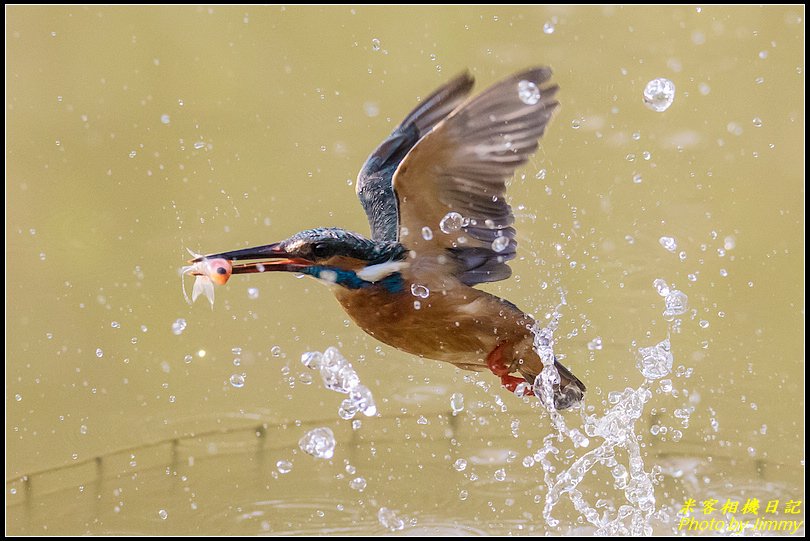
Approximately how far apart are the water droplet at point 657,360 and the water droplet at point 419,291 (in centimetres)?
104

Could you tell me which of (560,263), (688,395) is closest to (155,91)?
(560,263)

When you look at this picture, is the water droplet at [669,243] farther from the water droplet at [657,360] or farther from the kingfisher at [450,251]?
the kingfisher at [450,251]

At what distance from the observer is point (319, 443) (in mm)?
2830

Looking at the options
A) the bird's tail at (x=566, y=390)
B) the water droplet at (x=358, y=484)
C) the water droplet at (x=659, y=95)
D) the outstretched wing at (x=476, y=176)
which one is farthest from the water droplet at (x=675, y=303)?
the water droplet at (x=358, y=484)

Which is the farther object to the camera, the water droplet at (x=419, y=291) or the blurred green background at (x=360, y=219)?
the blurred green background at (x=360, y=219)

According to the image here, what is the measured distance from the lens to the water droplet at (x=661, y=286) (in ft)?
10.4

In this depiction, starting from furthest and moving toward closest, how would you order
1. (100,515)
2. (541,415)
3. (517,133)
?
(541,415)
(100,515)
(517,133)

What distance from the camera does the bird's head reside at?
1.96 metres

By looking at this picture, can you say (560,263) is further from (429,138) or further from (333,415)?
(429,138)

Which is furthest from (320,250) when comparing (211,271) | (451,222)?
(451,222)

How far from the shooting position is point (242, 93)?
3.33 meters

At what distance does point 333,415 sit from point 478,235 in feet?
4.05

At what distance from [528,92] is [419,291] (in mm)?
480

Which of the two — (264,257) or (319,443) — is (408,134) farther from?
(319,443)
